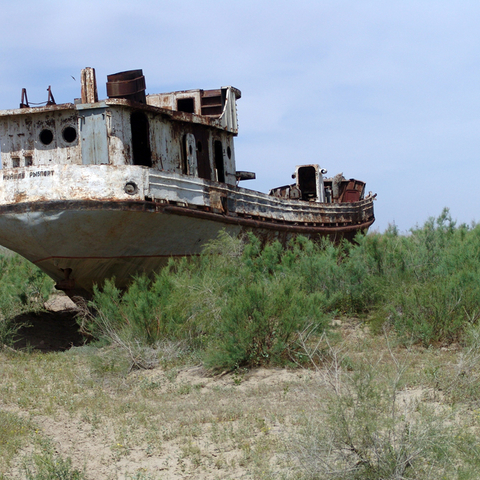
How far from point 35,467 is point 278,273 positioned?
6040 millimetres

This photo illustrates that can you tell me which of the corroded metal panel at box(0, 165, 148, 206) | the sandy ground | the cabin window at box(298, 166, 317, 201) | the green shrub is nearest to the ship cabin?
the corroded metal panel at box(0, 165, 148, 206)

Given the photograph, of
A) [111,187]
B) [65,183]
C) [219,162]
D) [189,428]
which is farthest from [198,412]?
[219,162]

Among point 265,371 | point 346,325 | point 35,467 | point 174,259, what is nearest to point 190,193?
point 174,259

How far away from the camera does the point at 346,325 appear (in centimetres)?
915

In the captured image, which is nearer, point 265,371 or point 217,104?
point 265,371

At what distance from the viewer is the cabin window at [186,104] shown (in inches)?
556

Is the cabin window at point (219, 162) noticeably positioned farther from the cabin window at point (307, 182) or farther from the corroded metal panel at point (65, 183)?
the cabin window at point (307, 182)

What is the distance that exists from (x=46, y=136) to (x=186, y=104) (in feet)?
12.1

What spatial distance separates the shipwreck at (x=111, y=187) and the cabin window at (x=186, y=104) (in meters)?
0.70

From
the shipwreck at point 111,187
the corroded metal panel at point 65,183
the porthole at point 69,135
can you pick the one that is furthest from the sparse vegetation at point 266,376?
the porthole at point 69,135

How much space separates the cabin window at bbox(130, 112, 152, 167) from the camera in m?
11.8

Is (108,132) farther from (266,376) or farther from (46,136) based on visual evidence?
(266,376)

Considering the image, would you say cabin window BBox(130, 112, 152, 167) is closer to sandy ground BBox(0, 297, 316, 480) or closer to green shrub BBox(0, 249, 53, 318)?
green shrub BBox(0, 249, 53, 318)

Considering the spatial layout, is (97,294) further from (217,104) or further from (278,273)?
(217,104)
